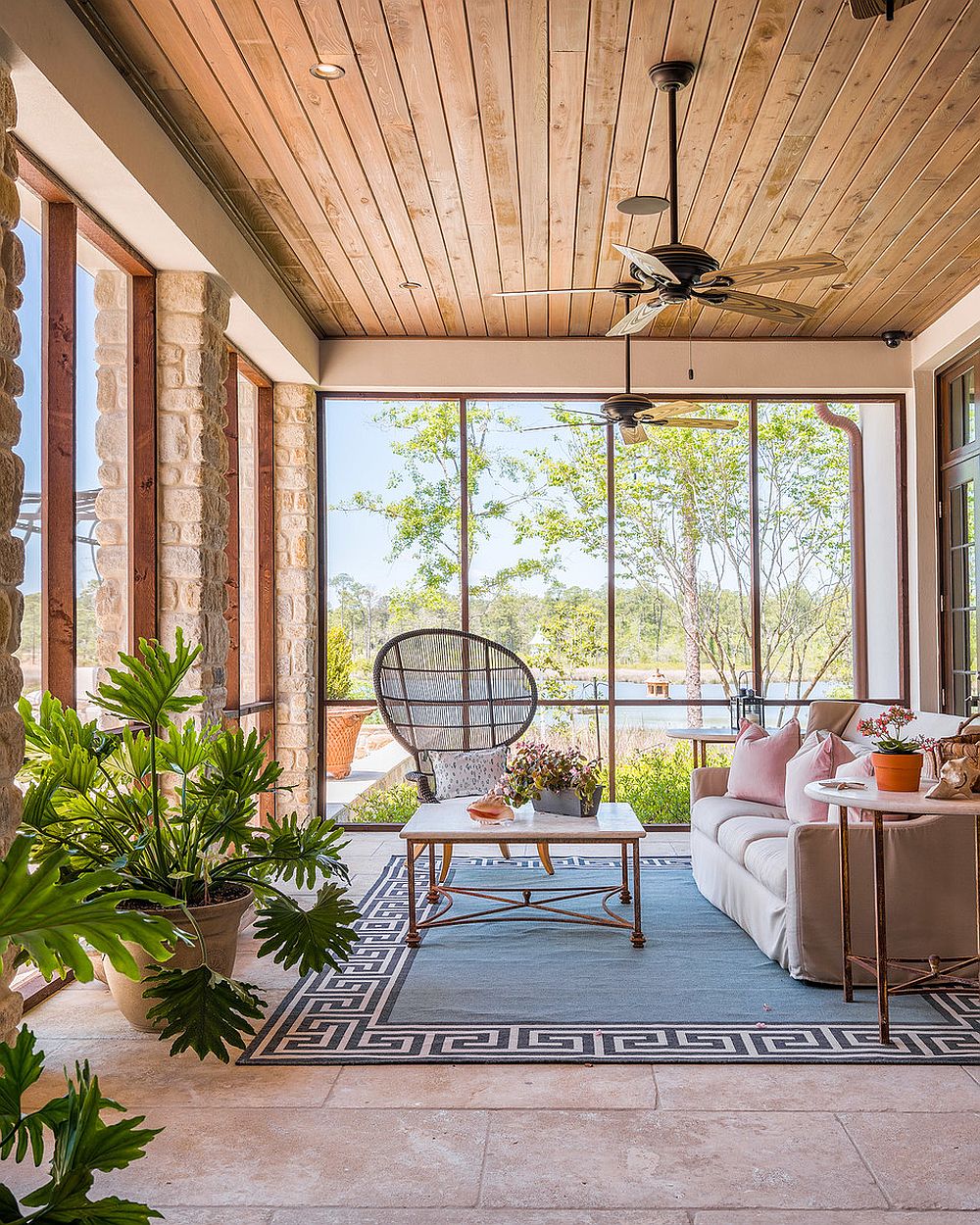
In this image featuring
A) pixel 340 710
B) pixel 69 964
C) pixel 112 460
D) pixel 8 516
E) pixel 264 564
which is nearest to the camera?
pixel 69 964

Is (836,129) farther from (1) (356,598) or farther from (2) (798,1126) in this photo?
(1) (356,598)

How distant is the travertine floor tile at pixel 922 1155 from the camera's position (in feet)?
7.27

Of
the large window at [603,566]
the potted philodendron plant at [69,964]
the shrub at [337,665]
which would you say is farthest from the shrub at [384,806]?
the potted philodendron plant at [69,964]

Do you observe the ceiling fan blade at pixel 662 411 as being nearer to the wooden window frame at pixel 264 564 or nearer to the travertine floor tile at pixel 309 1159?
Result: the wooden window frame at pixel 264 564

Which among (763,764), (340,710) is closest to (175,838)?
(763,764)

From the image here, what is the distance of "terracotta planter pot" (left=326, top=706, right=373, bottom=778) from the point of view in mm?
6801

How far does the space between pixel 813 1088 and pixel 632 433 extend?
135 inches

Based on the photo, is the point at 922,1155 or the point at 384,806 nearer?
the point at 922,1155

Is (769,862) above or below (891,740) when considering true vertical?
below

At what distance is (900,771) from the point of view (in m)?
3.25

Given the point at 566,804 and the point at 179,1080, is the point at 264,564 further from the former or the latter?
the point at 179,1080

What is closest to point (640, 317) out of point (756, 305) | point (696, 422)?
point (756, 305)

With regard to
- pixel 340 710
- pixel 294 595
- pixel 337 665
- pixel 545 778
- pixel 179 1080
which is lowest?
pixel 179 1080

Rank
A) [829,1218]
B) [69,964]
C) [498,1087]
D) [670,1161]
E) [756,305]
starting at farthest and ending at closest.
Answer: [756,305] → [498,1087] → [670,1161] → [829,1218] → [69,964]
